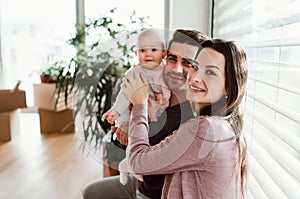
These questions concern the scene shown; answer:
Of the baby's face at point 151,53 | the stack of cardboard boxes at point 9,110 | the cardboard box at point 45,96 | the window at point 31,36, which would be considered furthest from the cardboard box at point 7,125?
the baby's face at point 151,53

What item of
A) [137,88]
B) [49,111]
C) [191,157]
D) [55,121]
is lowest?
[55,121]

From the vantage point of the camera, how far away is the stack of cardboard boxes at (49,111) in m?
3.62

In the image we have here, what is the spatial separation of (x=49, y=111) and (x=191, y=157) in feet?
10.5

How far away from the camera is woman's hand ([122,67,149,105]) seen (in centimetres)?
75

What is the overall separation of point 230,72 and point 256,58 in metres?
0.49

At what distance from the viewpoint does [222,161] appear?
74 centimetres

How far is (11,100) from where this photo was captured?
11.4ft

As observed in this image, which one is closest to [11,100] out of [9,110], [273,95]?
[9,110]

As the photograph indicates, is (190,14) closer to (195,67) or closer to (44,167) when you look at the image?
(195,67)

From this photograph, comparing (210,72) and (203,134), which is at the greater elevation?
(210,72)

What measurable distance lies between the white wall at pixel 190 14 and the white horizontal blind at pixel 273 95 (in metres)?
0.72

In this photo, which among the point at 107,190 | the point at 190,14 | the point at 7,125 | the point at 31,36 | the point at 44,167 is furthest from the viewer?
the point at 31,36

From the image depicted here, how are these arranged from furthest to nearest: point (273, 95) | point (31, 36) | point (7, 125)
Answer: point (31, 36) < point (7, 125) < point (273, 95)

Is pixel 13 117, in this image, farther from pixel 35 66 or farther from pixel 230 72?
pixel 230 72
